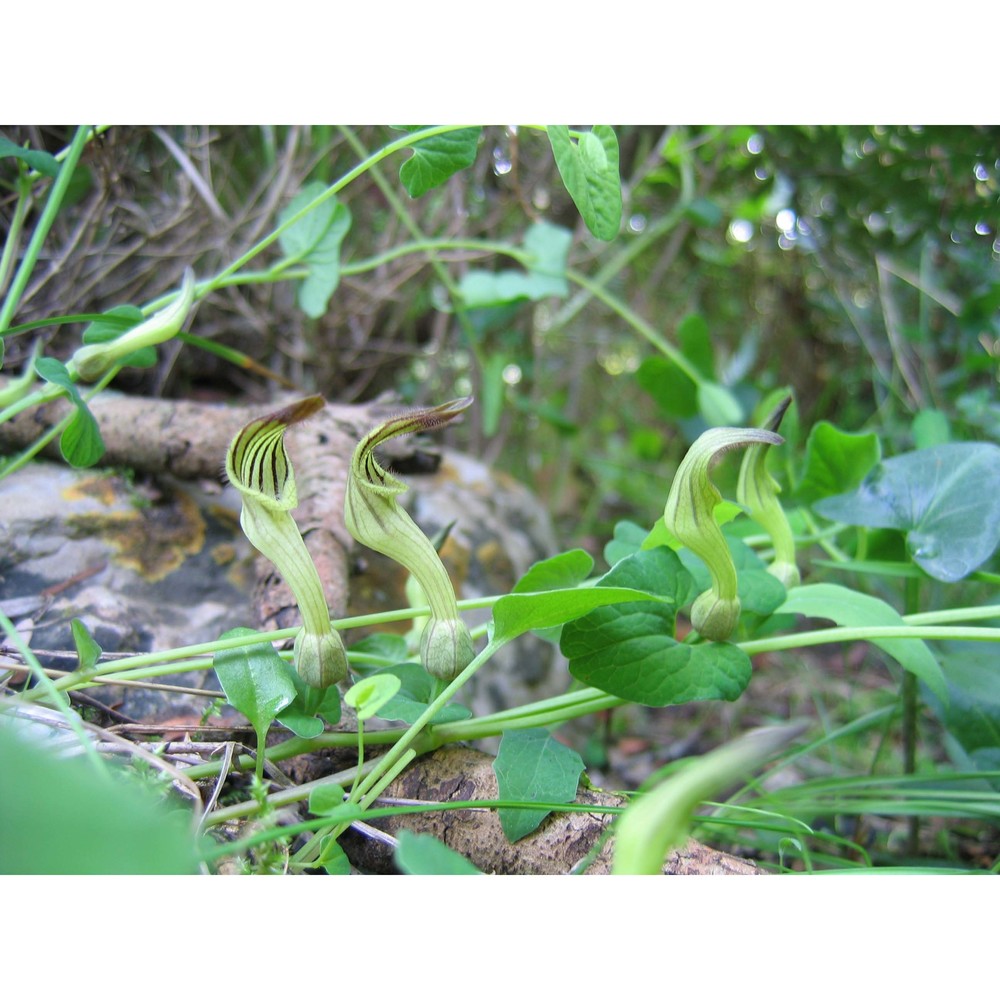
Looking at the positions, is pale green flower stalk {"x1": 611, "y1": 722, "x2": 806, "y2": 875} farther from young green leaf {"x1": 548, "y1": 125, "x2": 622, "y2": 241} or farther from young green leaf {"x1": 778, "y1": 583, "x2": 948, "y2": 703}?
young green leaf {"x1": 548, "y1": 125, "x2": 622, "y2": 241}

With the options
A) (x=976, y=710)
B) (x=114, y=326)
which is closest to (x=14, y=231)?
(x=114, y=326)

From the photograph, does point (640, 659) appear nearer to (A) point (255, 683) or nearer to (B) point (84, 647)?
(A) point (255, 683)

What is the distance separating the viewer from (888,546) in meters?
1.07

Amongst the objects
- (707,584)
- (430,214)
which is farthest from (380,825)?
(430,214)

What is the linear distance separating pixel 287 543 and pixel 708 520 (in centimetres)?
38

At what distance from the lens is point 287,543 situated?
687 millimetres

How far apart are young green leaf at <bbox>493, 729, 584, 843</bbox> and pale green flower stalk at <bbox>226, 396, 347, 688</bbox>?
168 millimetres

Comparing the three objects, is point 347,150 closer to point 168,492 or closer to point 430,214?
point 430,214

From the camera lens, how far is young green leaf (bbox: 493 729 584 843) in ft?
2.13

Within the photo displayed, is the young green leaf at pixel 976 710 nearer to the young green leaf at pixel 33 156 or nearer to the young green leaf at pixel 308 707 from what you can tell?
the young green leaf at pixel 308 707

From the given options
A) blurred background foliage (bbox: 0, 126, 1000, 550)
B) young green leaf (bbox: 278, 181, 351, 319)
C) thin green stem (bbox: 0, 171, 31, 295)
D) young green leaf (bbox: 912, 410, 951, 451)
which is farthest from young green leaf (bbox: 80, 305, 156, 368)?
young green leaf (bbox: 912, 410, 951, 451)

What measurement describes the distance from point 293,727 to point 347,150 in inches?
58.2

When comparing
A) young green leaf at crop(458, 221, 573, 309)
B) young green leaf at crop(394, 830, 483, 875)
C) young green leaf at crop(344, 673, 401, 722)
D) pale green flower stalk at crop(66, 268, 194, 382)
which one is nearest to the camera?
young green leaf at crop(394, 830, 483, 875)

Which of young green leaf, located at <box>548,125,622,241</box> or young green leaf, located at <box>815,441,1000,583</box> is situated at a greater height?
young green leaf, located at <box>548,125,622,241</box>
